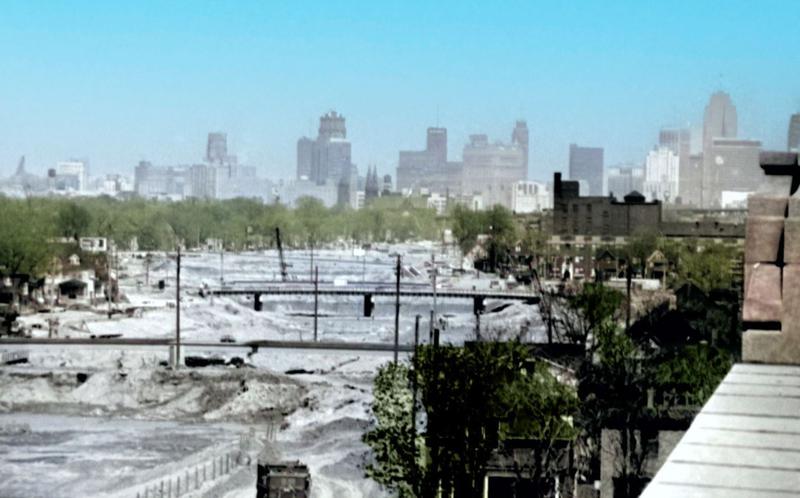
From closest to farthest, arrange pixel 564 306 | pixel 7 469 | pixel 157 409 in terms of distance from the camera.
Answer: pixel 7 469, pixel 157 409, pixel 564 306

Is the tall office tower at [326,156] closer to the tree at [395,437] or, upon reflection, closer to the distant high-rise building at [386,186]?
the distant high-rise building at [386,186]

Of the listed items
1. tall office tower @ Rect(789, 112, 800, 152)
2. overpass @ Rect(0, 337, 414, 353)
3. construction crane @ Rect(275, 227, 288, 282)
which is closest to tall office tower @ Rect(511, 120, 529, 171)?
construction crane @ Rect(275, 227, 288, 282)

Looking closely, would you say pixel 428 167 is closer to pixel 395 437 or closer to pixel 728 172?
pixel 728 172

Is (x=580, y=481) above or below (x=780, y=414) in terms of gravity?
below

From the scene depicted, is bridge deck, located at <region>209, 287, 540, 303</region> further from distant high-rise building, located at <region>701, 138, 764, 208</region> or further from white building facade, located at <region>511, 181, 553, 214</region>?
white building facade, located at <region>511, 181, 553, 214</region>

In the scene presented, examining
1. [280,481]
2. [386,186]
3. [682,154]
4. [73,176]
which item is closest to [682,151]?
[682,154]

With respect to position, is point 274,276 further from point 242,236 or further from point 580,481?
point 580,481

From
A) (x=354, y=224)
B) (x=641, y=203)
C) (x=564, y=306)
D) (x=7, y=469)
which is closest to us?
(x=7, y=469)

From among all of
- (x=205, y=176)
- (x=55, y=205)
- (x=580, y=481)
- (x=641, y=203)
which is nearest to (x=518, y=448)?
(x=580, y=481)
